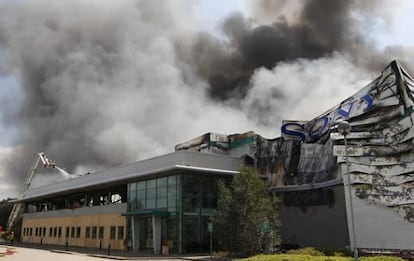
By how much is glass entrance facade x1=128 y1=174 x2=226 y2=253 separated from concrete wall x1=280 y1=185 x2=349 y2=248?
24.8 feet

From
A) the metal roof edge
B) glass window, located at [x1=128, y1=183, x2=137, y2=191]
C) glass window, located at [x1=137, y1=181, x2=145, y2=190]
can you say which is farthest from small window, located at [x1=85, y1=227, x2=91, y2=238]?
the metal roof edge

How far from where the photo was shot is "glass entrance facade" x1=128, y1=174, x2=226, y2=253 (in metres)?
38.8

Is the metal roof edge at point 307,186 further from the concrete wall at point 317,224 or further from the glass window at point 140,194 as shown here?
the glass window at point 140,194

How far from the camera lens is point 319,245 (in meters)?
38.7

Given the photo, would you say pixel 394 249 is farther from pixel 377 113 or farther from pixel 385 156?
pixel 377 113

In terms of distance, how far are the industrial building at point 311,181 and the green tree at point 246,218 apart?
6300mm

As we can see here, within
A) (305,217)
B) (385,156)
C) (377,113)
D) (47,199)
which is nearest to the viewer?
(385,156)

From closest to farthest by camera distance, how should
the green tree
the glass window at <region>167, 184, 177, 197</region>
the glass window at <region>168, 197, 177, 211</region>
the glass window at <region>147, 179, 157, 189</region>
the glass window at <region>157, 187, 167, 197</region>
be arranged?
1. the green tree
2. the glass window at <region>168, 197, 177, 211</region>
3. the glass window at <region>167, 184, 177, 197</region>
4. the glass window at <region>157, 187, 167, 197</region>
5. the glass window at <region>147, 179, 157, 189</region>

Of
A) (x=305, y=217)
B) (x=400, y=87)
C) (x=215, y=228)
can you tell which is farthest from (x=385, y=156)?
(x=215, y=228)

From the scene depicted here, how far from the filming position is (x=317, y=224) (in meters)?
39.1

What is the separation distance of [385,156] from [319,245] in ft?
32.5

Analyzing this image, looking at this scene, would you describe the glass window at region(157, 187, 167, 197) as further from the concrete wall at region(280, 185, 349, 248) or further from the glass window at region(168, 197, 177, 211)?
the concrete wall at region(280, 185, 349, 248)

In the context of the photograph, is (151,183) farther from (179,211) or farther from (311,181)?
(311,181)

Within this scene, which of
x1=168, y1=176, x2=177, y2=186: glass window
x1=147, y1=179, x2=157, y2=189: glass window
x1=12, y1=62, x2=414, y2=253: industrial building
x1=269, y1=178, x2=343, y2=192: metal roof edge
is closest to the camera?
x1=12, y1=62, x2=414, y2=253: industrial building
